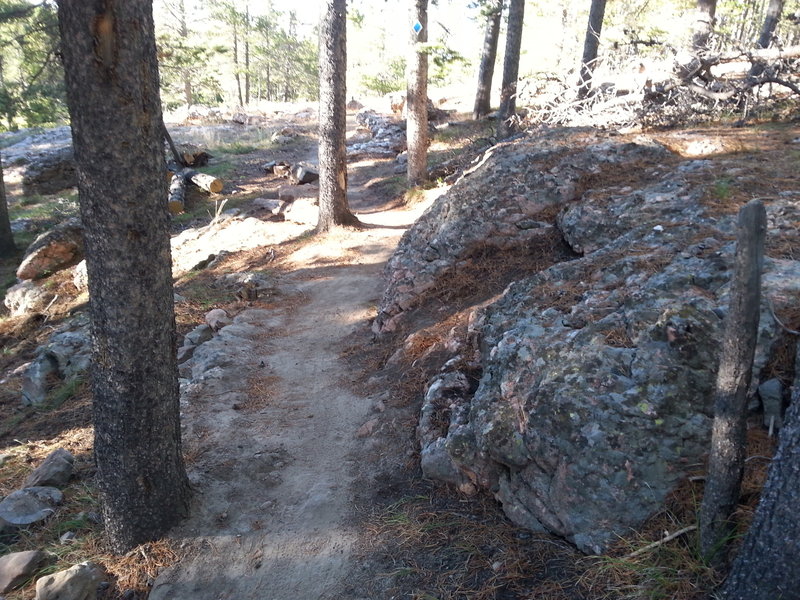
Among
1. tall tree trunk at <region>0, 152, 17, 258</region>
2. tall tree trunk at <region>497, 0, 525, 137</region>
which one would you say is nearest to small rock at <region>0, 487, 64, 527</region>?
tall tree trunk at <region>0, 152, 17, 258</region>

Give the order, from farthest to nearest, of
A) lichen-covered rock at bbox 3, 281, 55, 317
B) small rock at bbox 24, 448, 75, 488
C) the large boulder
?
the large boulder < lichen-covered rock at bbox 3, 281, 55, 317 < small rock at bbox 24, 448, 75, 488

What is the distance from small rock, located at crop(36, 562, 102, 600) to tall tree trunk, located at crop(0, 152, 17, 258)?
12.9 meters

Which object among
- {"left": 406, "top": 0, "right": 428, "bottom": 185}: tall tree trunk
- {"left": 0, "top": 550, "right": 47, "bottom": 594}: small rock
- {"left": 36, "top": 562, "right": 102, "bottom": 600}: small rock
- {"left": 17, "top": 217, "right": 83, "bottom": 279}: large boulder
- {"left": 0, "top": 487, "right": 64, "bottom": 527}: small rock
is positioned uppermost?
{"left": 406, "top": 0, "right": 428, "bottom": 185}: tall tree trunk

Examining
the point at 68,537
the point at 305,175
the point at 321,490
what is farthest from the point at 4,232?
the point at 321,490

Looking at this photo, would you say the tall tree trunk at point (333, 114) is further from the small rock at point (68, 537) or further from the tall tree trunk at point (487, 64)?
the tall tree trunk at point (487, 64)

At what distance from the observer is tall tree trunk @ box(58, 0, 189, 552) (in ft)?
9.39

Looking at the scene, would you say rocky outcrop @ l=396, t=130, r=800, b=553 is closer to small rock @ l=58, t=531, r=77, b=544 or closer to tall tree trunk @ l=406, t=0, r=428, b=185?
small rock @ l=58, t=531, r=77, b=544

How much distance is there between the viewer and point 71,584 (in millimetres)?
3164

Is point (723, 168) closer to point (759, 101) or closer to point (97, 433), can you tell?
point (759, 101)

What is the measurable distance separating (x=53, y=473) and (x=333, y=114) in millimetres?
8415

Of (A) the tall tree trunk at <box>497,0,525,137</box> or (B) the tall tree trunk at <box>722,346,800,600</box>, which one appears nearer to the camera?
(B) the tall tree trunk at <box>722,346,800,600</box>

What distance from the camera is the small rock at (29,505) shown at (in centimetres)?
379

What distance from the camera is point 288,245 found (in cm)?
1130

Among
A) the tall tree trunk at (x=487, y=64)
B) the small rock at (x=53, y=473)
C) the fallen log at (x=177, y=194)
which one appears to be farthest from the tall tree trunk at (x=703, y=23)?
the fallen log at (x=177, y=194)
